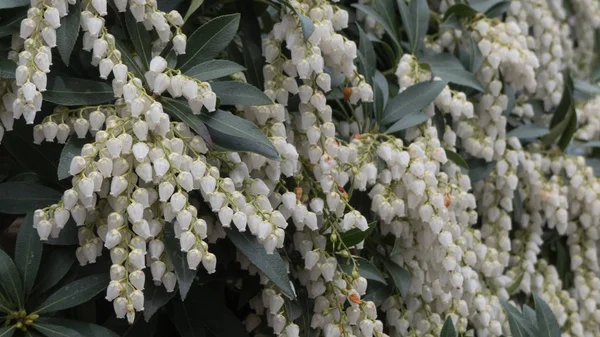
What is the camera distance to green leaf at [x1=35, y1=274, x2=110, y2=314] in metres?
1.58

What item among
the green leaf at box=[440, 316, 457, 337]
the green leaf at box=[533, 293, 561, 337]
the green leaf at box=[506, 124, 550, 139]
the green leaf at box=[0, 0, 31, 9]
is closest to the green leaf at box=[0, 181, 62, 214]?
the green leaf at box=[0, 0, 31, 9]

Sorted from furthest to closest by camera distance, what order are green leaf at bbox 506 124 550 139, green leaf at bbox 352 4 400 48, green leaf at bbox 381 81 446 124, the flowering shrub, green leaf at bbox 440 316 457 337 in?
green leaf at bbox 506 124 550 139
green leaf at bbox 352 4 400 48
green leaf at bbox 381 81 446 124
green leaf at bbox 440 316 457 337
the flowering shrub

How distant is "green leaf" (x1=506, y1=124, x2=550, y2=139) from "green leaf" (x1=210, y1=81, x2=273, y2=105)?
1.02m

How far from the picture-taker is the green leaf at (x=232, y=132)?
1556 millimetres


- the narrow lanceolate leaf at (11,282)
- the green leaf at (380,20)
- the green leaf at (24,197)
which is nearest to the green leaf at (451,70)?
the green leaf at (380,20)

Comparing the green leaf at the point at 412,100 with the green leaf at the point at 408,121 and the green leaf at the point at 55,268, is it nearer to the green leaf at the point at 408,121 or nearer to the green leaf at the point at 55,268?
the green leaf at the point at 408,121

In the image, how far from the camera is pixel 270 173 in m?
1.66

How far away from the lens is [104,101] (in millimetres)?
1600

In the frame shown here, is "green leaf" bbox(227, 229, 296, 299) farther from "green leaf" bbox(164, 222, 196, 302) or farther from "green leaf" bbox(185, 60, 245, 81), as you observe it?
"green leaf" bbox(185, 60, 245, 81)

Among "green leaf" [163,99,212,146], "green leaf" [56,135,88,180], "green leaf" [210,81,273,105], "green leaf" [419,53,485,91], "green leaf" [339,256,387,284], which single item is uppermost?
"green leaf" [163,99,212,146]

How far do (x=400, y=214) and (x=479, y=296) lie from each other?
17.4 inches

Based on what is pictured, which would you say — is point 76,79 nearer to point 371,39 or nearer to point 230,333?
point 230,333

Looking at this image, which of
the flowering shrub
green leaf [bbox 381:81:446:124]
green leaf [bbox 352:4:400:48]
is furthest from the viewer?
green leaf [bbox 352:4:400:48]

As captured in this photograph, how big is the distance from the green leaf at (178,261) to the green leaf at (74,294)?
163 mm
